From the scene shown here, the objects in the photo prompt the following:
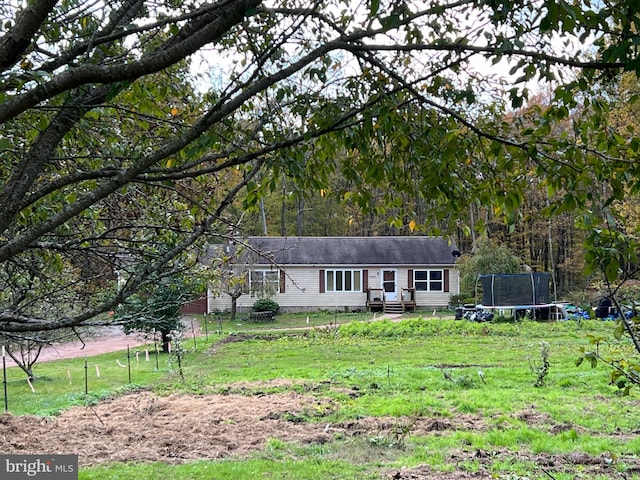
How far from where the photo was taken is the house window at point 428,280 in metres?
28.8

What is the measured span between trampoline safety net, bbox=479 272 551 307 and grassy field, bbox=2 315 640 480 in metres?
4.92

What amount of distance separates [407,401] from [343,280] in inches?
804

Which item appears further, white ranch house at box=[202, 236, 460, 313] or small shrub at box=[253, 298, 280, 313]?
white ranch house at box=[202, 236, 460, 313]

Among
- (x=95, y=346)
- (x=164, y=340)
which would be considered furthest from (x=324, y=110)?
(x=95, y=346)

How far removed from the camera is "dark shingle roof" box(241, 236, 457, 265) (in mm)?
28516

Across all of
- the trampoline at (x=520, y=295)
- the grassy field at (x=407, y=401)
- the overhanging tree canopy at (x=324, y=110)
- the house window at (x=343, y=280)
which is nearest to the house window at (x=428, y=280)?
the house window at (x=343, y=280)

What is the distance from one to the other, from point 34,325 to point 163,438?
5042mm

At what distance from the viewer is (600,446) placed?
604 cm

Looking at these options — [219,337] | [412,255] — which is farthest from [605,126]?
[412,255]

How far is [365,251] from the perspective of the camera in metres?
29.5

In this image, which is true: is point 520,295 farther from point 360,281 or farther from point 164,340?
point 164,340

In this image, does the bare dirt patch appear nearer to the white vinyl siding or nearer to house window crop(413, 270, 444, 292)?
the white vinyl siding

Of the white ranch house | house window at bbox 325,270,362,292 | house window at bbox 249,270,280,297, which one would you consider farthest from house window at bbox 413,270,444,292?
house window at bbox 249,270,280,297

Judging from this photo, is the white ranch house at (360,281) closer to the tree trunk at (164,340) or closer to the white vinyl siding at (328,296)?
the white vinyl siding at (328,296)
